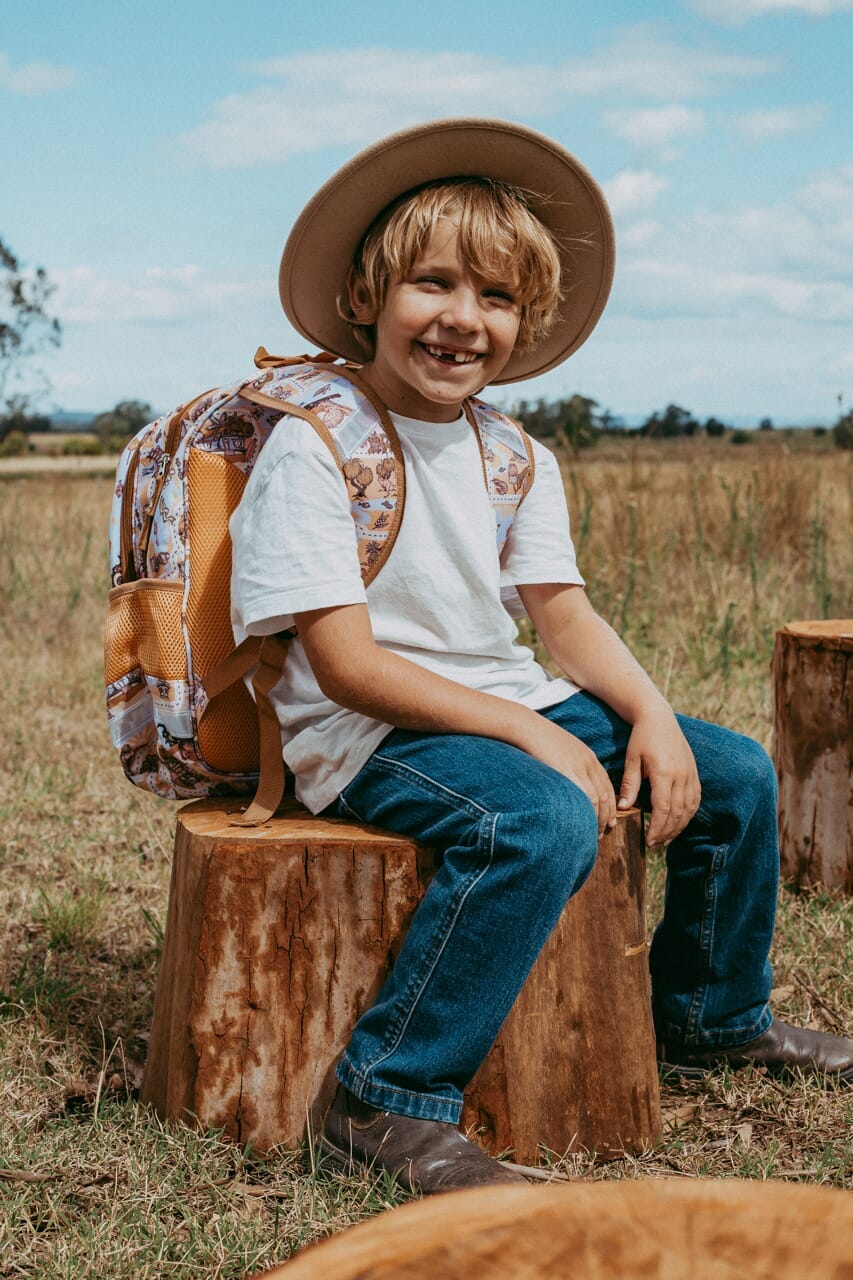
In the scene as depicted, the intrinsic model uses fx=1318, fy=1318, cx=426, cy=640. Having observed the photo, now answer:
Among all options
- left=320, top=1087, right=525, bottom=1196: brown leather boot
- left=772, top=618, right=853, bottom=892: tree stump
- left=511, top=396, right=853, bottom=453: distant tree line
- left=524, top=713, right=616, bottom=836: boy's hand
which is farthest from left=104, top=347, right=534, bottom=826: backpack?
left=511, top=396, right=853, bottom=453: distant tree line

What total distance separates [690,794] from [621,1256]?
1.73m

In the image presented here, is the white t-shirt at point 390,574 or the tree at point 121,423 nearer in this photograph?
the white t-shirt at point 390,574

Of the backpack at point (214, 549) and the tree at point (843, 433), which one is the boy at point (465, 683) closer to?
the backpack at point (214, 549)

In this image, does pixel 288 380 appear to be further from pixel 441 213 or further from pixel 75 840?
pixel 75 840

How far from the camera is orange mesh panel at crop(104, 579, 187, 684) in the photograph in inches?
100

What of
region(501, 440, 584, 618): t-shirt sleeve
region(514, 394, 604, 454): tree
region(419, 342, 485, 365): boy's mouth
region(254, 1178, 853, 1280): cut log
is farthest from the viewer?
region(514, 394, 604, 454): tree

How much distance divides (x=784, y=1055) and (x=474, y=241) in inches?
69.7

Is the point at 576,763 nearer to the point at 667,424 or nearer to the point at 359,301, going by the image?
the point at 359,301

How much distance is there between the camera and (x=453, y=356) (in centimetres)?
249

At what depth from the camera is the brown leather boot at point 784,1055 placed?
2.75 metres

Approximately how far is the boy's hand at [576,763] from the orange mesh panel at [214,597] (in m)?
0.58

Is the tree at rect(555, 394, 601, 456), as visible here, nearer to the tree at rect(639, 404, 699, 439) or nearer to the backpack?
the tree at rect(639, 404, 699, 439)

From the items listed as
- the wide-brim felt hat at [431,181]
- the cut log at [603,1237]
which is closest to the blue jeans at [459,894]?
the wide-brim felt hat at [431,181]

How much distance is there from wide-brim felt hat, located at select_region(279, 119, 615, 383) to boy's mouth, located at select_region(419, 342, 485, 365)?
0.33 metres
